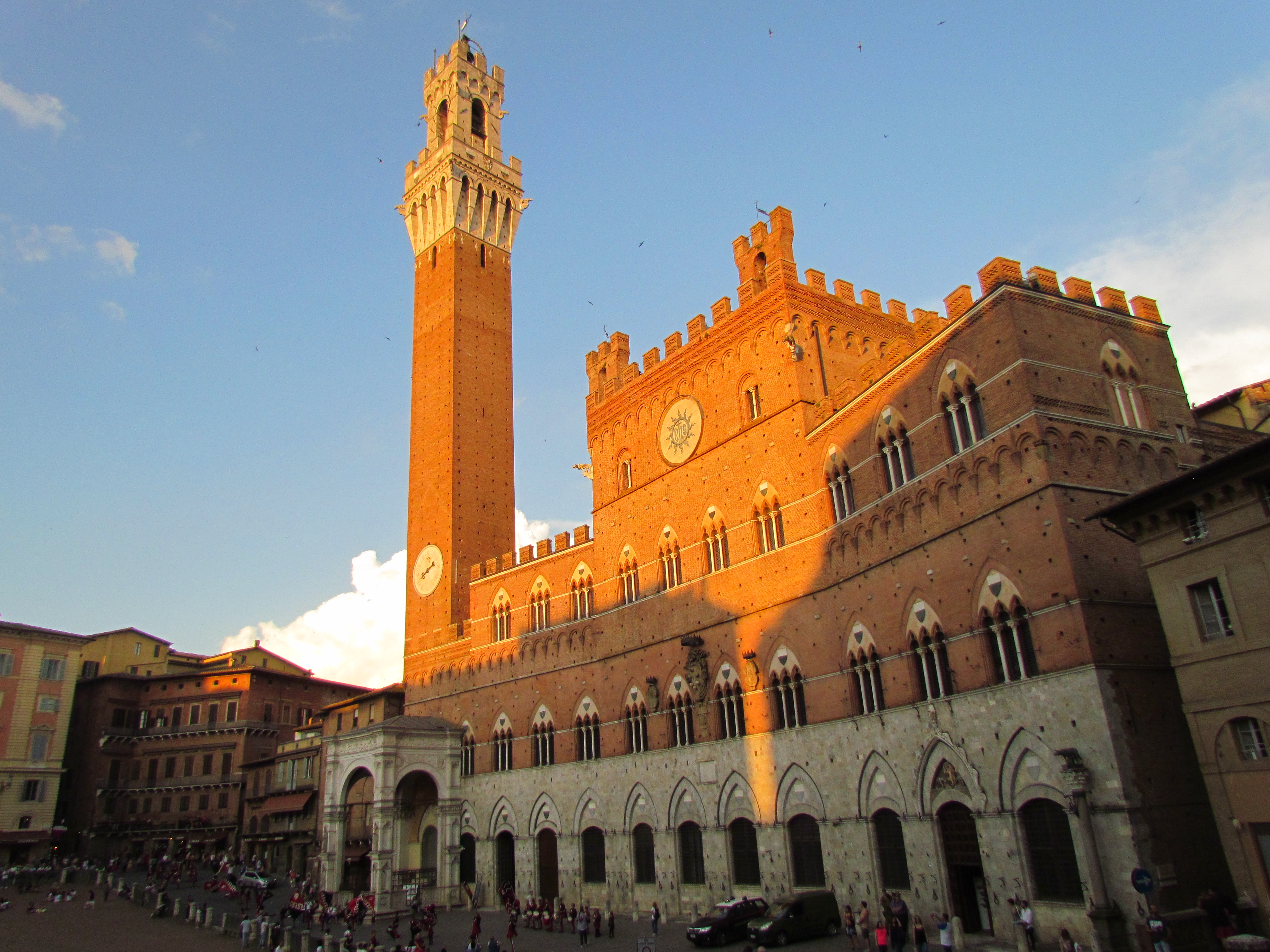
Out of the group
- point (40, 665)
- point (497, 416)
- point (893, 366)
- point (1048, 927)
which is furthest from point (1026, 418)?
point (40, 665)

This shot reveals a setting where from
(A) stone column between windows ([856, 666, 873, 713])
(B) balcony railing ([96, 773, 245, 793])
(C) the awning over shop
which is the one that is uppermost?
(B) balcony railing ([96, 773, 245, 793])

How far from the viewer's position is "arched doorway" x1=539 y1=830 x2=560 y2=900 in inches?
1374

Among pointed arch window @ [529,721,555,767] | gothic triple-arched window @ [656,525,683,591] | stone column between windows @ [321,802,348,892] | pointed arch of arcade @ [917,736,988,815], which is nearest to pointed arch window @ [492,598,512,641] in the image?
pointed arch window @ [529,721,555,767]

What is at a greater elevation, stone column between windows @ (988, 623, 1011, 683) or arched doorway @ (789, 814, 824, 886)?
stone column between windows @ (988, 623, 1011, 683)

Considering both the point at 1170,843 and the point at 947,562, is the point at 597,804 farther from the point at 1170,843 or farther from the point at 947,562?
the point at 1170,843

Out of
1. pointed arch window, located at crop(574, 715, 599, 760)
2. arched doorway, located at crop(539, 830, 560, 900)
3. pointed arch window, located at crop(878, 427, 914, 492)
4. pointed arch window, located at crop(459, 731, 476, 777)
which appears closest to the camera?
pointed arch window, located at crop(878, 427, 914, 492)

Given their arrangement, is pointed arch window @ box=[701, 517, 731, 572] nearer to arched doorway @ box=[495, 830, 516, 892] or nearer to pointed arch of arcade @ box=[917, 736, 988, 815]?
pointed arch of arcade @ box=[917, 736, 988, 815]

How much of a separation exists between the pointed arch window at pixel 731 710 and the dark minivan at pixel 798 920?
19.5 ft

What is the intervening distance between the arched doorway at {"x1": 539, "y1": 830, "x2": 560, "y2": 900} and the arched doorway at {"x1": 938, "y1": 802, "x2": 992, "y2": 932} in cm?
1805

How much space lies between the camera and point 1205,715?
1681 cm

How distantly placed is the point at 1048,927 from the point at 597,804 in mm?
18448

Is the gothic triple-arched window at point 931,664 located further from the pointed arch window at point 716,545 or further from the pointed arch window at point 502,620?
the pointed arch window at point 502,620

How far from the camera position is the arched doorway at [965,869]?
20422 millimetres

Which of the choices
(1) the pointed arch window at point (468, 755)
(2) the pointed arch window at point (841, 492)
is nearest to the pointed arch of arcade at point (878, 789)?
(2) the pointed arch window at point (841, 492)
